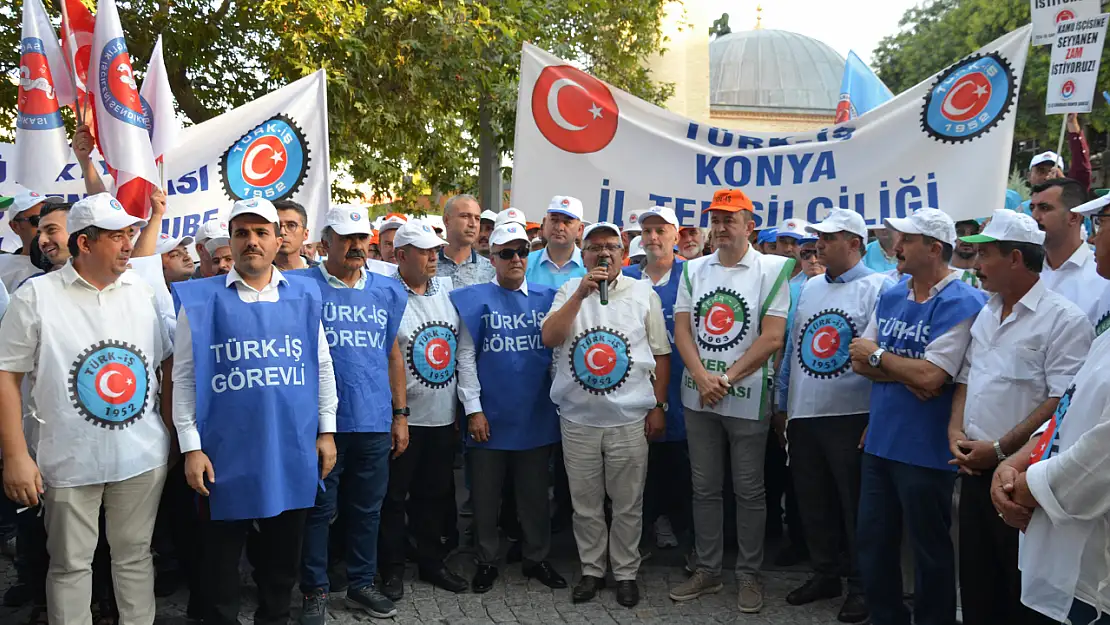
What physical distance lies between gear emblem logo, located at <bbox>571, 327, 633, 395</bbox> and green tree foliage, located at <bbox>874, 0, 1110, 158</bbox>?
2424 cm

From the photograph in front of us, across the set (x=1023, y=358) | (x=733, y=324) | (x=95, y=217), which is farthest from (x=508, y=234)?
(x=1023, y=358)

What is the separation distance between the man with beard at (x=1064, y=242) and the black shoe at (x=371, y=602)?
12.6 ft

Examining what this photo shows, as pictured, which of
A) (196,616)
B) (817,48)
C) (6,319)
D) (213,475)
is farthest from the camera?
(817,48)

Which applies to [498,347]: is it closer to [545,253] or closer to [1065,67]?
[545,253]

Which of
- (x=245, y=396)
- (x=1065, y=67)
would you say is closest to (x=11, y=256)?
(x=245, y=396)

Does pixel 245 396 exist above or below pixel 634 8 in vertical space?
below

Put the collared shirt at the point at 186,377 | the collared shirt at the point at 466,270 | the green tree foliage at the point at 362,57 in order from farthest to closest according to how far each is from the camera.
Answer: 1. the green tree foliage at the point at 362,57
2. the collared shirt at the point at 466,270
3. the collared shirt at the point at 186,377

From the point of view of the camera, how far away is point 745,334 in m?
5.45

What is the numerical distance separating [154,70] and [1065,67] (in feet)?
22.0

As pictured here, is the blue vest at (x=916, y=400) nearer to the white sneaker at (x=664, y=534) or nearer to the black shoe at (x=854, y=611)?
the black shoe at (x=854, y=611)

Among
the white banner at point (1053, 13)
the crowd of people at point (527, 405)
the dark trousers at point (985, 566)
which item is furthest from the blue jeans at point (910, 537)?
the white banner at point (1053, 13)

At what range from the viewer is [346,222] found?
Answer: 5160mm

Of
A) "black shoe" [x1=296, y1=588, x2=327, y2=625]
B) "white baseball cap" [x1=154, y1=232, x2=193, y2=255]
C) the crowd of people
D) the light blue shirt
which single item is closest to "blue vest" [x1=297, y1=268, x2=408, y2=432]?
the crowd of people

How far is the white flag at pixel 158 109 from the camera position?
18.4ft
